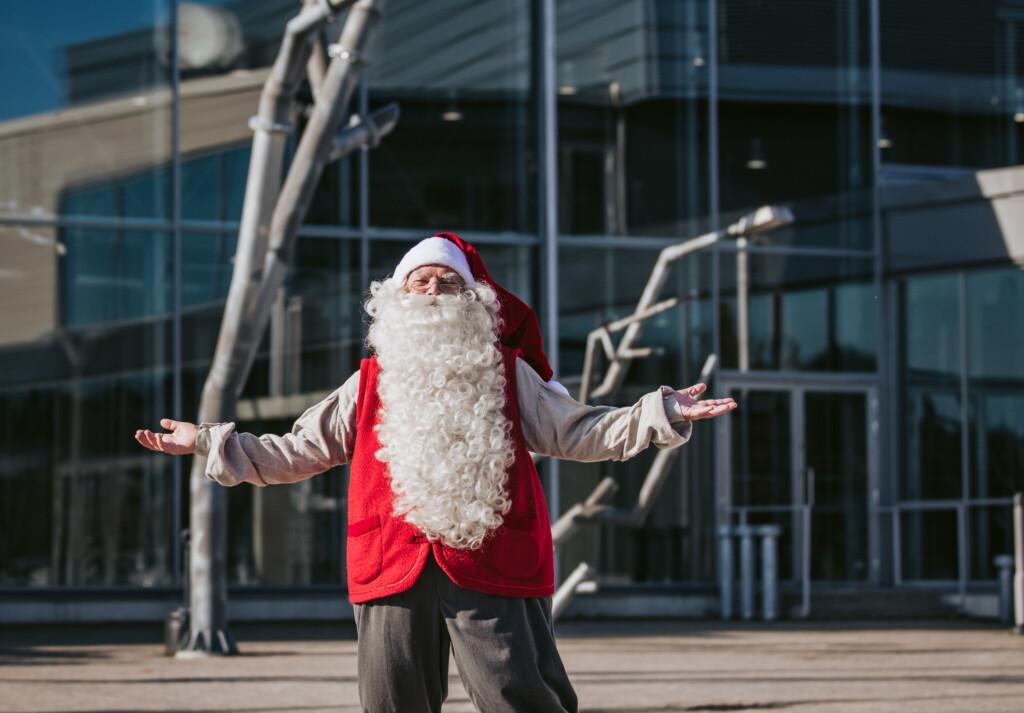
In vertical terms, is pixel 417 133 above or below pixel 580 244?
above

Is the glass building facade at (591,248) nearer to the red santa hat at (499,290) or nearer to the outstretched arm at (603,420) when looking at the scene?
the red santa hat at (499,290)

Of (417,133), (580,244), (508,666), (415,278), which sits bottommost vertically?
(508,666)

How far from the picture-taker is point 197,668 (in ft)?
37.9

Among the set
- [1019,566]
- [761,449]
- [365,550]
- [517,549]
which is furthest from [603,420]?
[761,449]

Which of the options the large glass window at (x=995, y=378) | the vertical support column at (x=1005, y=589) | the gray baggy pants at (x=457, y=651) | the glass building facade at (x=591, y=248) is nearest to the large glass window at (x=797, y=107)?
the glass building facade at (x=591, y=248)

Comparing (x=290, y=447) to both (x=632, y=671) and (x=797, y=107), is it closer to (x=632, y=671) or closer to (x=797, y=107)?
(x=632, y=671)

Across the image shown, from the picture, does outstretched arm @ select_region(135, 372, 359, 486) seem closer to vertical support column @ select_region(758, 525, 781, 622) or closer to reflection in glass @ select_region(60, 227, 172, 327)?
reflection in glass @ select_region(60, 227, 172, 327)

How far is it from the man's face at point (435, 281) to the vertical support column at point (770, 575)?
45.7ft

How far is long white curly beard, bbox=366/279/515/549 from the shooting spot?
4.54 metres

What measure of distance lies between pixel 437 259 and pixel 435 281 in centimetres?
9

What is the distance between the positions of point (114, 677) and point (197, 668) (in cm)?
70

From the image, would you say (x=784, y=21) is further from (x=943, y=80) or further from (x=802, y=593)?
(x=802, y=593)

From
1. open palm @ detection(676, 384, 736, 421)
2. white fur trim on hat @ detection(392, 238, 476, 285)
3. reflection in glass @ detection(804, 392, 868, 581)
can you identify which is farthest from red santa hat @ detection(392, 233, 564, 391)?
reflection in glass @ detection(804, 392, 868, 581)

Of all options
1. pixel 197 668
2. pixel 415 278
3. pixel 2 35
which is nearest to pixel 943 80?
pixel 2 35
